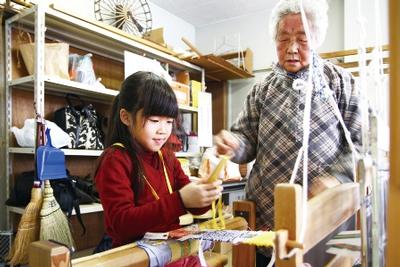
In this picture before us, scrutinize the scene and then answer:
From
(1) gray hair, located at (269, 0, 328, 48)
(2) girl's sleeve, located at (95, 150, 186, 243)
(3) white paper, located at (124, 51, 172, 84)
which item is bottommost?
(2) girl's sleeve, located at (95, 150, 186, 243)

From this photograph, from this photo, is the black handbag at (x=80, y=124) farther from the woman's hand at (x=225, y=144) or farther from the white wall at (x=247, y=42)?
the white wall at (x=247, y=42)

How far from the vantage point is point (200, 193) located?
65cm

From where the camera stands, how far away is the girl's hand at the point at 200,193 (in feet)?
2.14

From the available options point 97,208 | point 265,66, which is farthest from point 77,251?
point 265,66

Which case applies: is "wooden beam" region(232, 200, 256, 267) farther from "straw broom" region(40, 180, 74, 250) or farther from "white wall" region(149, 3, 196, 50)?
"white wall" region(149, 3, 196, 50)

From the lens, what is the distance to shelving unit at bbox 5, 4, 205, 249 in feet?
4.93

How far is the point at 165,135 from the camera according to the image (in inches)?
34.3

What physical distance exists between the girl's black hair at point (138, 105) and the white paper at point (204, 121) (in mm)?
1701

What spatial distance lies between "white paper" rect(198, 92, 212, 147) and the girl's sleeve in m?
1.81

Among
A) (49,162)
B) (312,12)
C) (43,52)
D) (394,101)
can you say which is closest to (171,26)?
(43,52)

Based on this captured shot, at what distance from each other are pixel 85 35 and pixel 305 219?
186 cm

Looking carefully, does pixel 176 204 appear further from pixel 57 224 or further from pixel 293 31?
pixel 57 224

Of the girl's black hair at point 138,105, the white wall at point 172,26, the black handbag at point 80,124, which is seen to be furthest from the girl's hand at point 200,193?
the white wall at point 172,26

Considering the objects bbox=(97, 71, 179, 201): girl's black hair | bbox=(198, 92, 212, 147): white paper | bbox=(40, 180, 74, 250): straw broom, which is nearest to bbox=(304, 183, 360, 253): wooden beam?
bbox=(97, 71, 179, 201): girl's black hair
